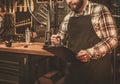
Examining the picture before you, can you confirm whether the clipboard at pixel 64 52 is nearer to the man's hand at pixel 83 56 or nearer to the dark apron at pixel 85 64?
the man's hand at pixel 83 56

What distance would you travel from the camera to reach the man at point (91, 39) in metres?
2.58

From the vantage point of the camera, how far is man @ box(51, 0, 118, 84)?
2580 millimetres

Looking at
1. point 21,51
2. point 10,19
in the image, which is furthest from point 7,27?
point 21,51

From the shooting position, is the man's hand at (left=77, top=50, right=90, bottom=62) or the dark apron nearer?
the man's hand at (left=77, top=50, right=90, bottom=62)

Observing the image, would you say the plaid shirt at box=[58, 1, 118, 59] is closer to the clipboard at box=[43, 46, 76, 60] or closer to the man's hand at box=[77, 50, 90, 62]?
the man's hand at box=[77, 50, 90, 62]

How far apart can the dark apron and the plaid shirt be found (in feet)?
0.22

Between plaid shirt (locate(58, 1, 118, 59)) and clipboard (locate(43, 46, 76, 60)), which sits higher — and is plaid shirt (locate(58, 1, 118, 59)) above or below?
above

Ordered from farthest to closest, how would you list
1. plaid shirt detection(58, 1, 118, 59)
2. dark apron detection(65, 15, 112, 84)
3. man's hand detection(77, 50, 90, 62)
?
dark apron detection(65, 15, 112, 84) < plaid shirt detection(58, 1, 118, 59) < man's hand detection(77, 50, 90, 62)

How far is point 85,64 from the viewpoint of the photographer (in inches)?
109

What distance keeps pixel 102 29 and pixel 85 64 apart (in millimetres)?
442

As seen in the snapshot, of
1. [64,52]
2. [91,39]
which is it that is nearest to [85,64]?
[91,39]

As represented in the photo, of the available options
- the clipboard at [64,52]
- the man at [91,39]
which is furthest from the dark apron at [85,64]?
the clipboard at [64,52]

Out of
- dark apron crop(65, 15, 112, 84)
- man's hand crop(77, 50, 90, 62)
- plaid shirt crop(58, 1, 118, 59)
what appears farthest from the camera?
dark apron crop(65, 15, 112, 84)

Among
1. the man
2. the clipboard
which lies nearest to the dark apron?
the man
